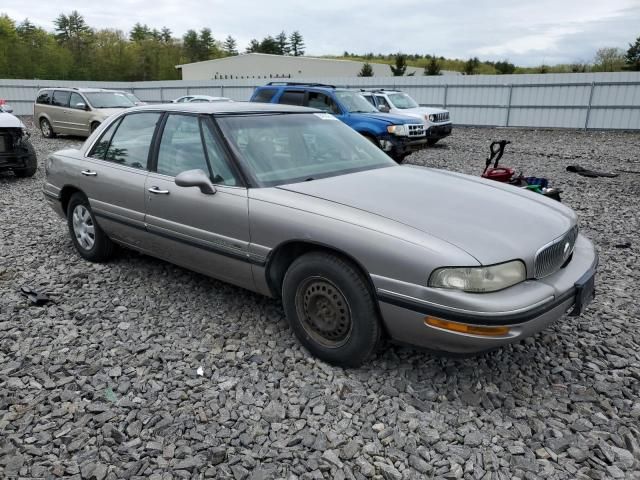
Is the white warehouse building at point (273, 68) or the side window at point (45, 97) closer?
the side window at point (45, 97)

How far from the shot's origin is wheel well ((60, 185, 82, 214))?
194 inches

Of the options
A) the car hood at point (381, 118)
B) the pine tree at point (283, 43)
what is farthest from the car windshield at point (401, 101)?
the pine tree at point (283, 43)

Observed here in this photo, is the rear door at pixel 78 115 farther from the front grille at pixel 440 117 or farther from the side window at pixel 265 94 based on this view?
the front grille at pixel 440 117

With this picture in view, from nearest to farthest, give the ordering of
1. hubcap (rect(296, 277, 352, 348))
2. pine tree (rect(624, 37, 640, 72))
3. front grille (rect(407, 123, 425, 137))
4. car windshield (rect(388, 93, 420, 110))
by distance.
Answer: hubcap (rect(296, 277, 352, 348)) < front grille (rect(407, 123, 425, 137)) < car windshield (rect(388, 93, 420, 110)) < pine tree (rect(624, 37, 640, 72))

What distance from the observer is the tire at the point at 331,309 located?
2.83 m

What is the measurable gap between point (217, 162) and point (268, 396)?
165cm

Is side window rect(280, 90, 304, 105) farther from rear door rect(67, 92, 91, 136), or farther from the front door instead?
the front door

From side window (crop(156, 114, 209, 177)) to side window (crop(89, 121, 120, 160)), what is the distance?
898 mm

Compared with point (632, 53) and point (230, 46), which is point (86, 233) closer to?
point (632, 53)

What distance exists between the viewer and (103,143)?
15.3ft

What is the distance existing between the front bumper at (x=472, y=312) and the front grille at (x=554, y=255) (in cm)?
7

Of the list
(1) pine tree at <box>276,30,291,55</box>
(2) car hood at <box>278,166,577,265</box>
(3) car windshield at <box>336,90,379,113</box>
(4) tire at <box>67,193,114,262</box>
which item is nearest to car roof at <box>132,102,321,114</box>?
(2) car hood at <box>278,166,577,265</box>

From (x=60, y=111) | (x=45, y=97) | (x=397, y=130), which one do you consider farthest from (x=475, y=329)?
Result: (x=45, y=97)

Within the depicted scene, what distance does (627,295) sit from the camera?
422 cm
